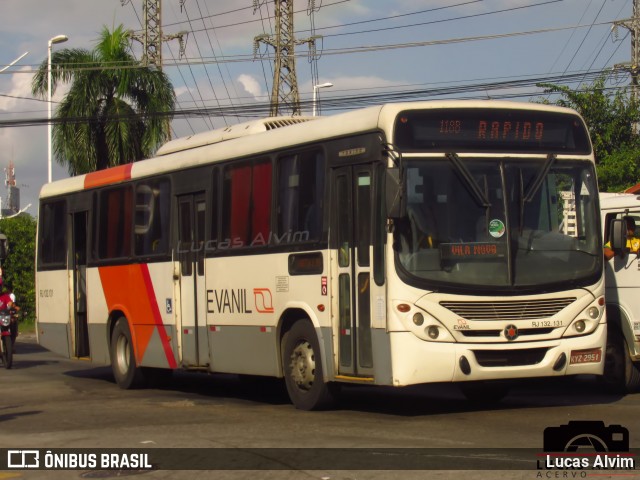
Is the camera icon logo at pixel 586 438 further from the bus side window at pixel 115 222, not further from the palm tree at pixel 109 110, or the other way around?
the palm tree at pixel 109 110

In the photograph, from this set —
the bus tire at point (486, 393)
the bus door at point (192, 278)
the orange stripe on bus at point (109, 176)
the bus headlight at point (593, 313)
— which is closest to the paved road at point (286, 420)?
the bus tire at point (486, 393)

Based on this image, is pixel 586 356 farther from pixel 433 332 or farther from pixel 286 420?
pixel 286 420

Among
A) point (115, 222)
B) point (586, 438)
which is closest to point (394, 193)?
point (586, 438)

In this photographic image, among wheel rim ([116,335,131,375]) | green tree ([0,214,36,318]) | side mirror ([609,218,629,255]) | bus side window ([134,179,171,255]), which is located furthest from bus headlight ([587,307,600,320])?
green tree ([0,214,36,318])

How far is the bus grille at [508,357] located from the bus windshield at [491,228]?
0.66 meters

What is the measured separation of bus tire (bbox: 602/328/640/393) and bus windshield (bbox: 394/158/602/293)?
9.02 ft

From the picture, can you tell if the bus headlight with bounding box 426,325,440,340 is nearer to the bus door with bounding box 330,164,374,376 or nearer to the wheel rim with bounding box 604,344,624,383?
the bus door with bounding box 330,164,374,376

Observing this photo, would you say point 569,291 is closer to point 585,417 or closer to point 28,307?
point 585,417

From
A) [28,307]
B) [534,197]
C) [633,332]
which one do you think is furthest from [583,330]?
[28,307]

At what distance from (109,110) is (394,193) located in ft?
79.1

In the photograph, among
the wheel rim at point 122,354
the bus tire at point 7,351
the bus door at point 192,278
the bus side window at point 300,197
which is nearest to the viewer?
the bus side window at point 300,197

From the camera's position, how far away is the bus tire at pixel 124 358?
17.5 m

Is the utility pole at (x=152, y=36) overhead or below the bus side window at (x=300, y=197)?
overhead

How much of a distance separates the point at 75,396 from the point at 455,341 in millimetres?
6684
